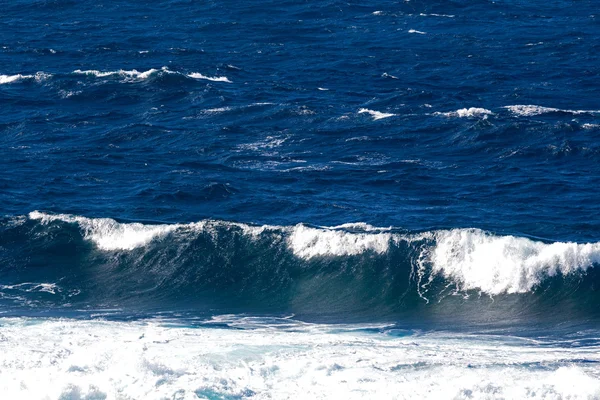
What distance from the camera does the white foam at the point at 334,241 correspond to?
56.1 m

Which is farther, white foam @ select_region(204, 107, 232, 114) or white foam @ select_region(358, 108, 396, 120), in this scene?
white foam @ select_region(204, 107, 232, 114)

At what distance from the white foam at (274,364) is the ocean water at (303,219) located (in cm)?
12

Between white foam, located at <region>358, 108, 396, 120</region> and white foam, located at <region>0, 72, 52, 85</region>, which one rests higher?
white foam, located at <region>0, 72, 52, 85</region>

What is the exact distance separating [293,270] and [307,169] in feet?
28.9

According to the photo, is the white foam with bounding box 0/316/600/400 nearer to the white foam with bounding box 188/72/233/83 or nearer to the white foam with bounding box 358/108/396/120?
the white foam with bounding box 358/108/396/120

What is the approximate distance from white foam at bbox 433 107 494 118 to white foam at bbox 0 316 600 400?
2261cm

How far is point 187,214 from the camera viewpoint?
194ft

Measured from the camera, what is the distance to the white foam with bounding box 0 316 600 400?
142 feet

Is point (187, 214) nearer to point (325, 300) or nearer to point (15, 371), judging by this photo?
point (325, 300)

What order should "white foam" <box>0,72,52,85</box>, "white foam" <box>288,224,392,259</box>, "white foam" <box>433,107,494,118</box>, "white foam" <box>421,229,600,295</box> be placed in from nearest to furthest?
"white foam" <box>421,229,600,295</box>, "white foam" <box>288,224,392,259</box>, "white foam" <box>433,107,494,118</box>, "white foam" <box>0,72,52,85</box>

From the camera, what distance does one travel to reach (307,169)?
63656 millimetres

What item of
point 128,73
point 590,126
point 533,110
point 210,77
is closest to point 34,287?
point 210,77

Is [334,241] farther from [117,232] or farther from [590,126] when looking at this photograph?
[590,126]

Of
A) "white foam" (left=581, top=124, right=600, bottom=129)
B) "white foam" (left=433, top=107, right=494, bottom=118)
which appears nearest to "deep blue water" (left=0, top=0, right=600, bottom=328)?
"white foam" (left=581, top=124, right=600, bottom=129)
